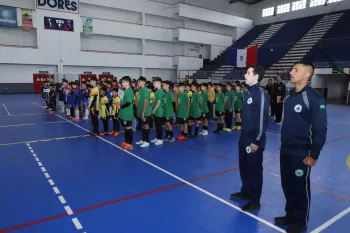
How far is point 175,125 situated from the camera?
9.61m

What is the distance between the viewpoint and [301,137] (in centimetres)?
268

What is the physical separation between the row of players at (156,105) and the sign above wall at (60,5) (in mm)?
15076

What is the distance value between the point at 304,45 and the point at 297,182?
25.3 metres

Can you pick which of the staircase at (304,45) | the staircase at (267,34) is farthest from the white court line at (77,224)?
the staircase at (267,34)

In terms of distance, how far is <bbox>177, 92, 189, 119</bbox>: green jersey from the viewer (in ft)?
23.6

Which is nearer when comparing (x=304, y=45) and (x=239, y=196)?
(x=239, y=196)

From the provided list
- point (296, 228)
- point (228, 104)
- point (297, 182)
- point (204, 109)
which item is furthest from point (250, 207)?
point (228, 104)

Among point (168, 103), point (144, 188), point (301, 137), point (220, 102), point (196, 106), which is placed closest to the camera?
point (301, 137)

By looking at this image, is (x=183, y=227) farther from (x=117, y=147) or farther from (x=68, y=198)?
(x=117, y=147)

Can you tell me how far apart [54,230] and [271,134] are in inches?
282

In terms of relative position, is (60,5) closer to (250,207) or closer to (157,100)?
(157,100)

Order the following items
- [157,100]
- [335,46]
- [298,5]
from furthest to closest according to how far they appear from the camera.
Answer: [298,5], [335,46], [157,100]

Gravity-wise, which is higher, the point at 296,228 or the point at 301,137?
the point at 301,137

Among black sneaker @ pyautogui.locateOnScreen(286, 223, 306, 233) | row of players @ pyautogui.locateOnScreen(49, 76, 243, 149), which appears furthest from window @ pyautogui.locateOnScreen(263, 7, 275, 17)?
black sneaker @ pyautogui.locateOnScreen(286, 223, 306, 233)
